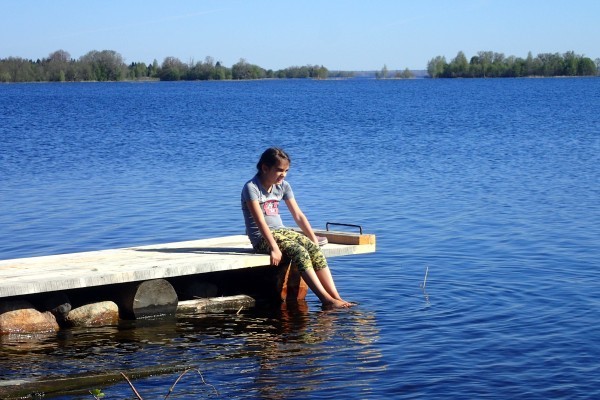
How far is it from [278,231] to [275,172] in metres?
0.63

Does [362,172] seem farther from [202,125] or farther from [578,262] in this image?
[202,125]

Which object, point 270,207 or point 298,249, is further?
point 270,207

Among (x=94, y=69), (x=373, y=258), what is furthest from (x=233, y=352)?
(x=94, y=69)

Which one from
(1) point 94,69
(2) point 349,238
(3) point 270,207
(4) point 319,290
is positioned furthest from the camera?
(1) point 94,69

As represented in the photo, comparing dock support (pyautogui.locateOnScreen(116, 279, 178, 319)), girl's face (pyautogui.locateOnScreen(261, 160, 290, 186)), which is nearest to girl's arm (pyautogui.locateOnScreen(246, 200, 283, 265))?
girl's face (pyautogui.locateOnScreen(261, 160, 290, 186))

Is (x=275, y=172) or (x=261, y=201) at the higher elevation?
(x=275, y=172)

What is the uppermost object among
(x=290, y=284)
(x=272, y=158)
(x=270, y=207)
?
(x=272, y=158)

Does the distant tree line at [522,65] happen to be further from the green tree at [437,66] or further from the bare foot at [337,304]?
the bare foot at [337,304]

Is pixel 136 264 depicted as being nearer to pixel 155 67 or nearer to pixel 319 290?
pixel 319 290

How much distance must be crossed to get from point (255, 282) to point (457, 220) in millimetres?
6699

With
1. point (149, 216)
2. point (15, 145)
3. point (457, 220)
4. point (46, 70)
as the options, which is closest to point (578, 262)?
point (457, 220)

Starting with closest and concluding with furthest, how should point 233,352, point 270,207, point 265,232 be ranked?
point 233,352
point 265,232
point 270,207

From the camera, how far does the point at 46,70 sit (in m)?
175

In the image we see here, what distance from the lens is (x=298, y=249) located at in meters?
10.6
